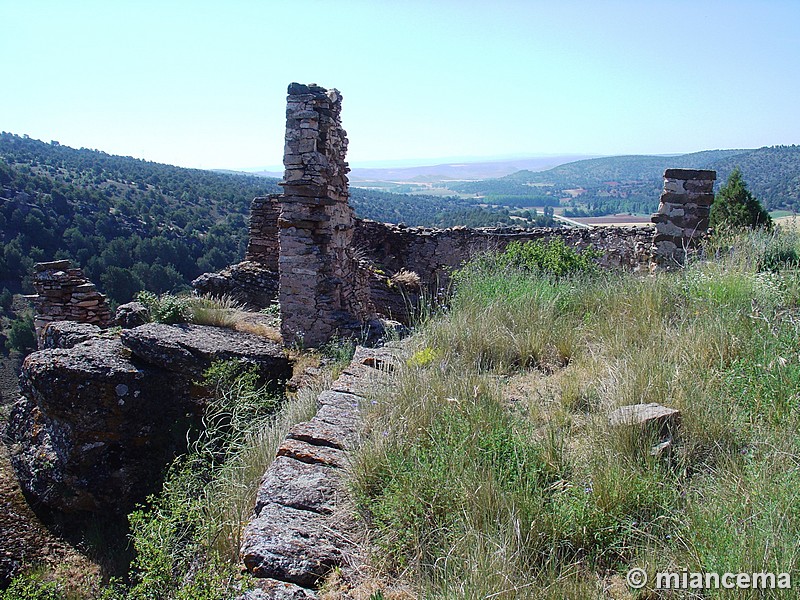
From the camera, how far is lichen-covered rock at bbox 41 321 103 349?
6660mm

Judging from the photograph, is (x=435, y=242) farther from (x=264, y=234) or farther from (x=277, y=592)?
(x=277, y=592)

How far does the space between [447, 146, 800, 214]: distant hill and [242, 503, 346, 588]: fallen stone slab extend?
493 inches

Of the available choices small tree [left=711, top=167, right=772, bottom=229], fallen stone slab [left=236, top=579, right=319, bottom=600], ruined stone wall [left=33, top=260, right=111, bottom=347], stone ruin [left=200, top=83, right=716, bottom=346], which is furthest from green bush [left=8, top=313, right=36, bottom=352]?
small tree [left=711, top=167, right=772, bottom=229]

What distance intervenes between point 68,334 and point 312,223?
3.49 meters

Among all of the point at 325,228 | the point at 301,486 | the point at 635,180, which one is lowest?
the point at 301,486

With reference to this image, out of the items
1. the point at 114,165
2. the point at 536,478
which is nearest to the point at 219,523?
the point at 536,478

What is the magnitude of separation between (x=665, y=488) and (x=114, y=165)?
253ft

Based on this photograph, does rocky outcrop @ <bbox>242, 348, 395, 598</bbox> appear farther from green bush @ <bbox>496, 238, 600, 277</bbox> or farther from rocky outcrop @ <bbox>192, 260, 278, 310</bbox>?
rocky outcrop @ <bbox>192, 260, 278, 310</bbox>

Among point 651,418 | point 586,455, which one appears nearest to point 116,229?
point 586,455

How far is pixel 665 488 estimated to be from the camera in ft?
7.68

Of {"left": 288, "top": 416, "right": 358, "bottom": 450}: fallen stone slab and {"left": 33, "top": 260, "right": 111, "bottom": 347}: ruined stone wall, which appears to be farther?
{"left": 33, "top": 260, "right": 111, "bottom": 347}: ruined stone wall

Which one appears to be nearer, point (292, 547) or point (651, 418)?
point (292, 547)

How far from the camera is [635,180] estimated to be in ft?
332

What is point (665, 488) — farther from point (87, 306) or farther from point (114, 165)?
point (114, 165)
